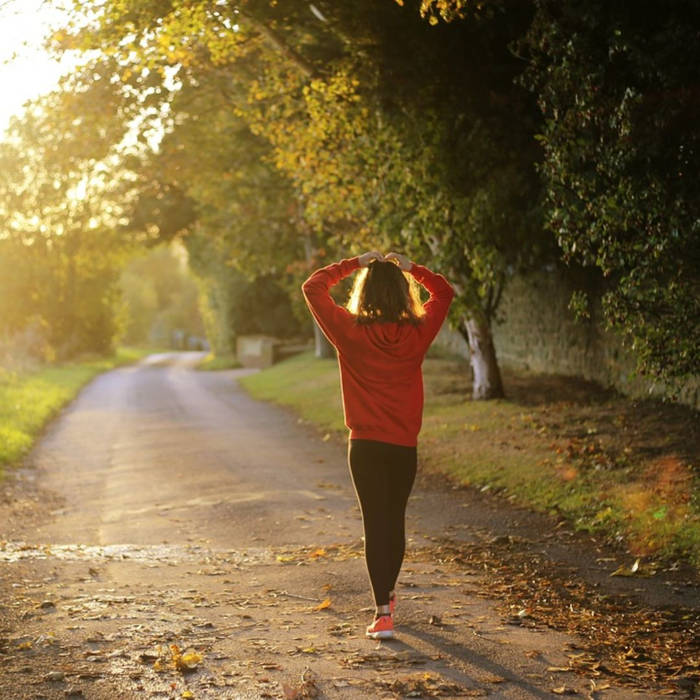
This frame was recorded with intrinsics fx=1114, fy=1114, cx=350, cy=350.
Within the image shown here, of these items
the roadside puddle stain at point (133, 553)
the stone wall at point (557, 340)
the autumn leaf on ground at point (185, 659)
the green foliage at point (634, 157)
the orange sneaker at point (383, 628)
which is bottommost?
the roadside puddle stain at point (133, 553)

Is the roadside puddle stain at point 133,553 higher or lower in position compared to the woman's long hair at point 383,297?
lower

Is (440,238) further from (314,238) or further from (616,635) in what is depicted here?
(314,238)

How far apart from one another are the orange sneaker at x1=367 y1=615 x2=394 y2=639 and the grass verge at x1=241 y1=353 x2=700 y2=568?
3.41 metres

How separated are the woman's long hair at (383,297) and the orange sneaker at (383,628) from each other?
1.68m

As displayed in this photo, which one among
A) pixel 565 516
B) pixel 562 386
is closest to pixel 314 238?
pixel 562 386

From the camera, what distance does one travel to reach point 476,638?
20.6ft

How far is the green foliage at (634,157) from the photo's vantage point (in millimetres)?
10203

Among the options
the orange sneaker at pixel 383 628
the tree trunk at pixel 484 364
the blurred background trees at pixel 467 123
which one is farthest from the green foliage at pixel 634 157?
the tree trunk at pixel 484 364

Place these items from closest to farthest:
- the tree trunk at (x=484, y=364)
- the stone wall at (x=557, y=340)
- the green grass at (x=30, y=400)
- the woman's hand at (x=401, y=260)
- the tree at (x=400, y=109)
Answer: the woman's hand at (x=401, y=260)
the tree at (x=400, y=109)
the stone wall at (x=557, y=340)
the green grass at (x=30, y=400)
the tree trunk at (x=484, y=364)

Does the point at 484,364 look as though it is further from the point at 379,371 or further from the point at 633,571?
the point at 379,371

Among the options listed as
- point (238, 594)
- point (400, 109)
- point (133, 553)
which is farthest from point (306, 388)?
point (238, 594)

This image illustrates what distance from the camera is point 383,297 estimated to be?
20.5 ft

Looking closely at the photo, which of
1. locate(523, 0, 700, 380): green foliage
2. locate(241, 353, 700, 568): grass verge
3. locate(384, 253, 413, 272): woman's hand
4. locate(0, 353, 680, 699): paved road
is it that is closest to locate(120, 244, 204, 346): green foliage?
locate(241, 353, 700, 568): grass verge

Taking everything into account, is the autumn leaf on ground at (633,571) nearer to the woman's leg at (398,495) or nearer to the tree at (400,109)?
the woman's leg at (398,495)
